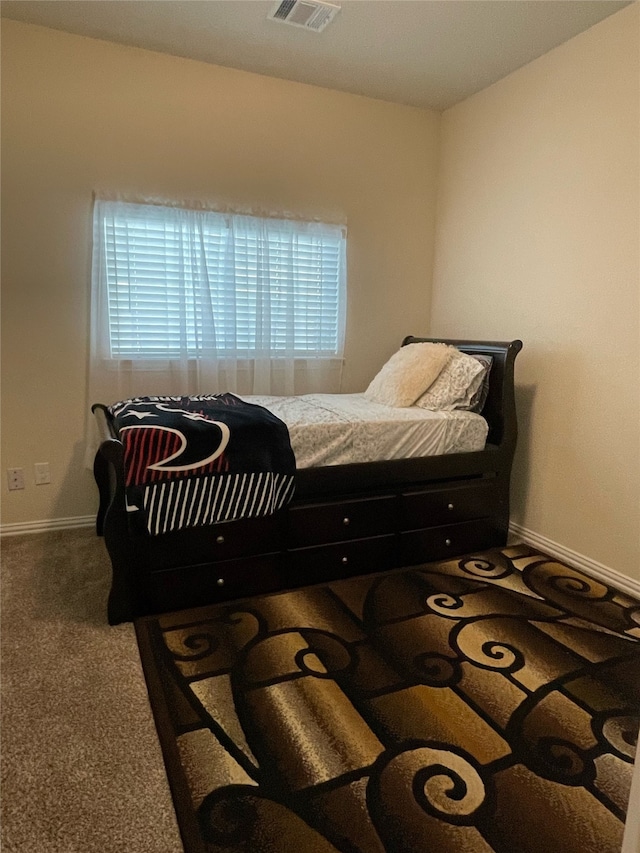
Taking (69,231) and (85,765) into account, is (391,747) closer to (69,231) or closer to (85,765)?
(85,765)

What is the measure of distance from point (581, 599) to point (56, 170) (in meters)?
3.30

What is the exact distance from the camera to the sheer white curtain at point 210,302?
9.61 ft

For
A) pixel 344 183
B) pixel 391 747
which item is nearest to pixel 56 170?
pixel 344 183

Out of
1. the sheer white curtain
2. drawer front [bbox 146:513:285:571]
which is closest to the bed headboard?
the sheer white curtain

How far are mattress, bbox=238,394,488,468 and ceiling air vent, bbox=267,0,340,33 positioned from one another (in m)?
1.82

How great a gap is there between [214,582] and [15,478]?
1441mm

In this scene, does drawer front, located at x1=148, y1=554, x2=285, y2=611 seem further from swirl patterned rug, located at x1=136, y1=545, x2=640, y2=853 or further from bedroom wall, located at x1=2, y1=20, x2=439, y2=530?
bedroom wall, located at x1=2, y1=20, x2=439, y2=530

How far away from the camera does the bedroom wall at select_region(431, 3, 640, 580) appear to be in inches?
95.3

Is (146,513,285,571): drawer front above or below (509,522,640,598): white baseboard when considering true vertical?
above

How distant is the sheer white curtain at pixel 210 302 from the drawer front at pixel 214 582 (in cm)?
128

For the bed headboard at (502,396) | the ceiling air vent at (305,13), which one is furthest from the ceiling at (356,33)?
the bed headboard at (502,396)

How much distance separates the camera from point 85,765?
1427 millimetres

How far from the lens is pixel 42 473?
2.94 meters

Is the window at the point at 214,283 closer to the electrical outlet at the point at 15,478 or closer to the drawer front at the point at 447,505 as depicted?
the electrical outlet at the point at 15,478
